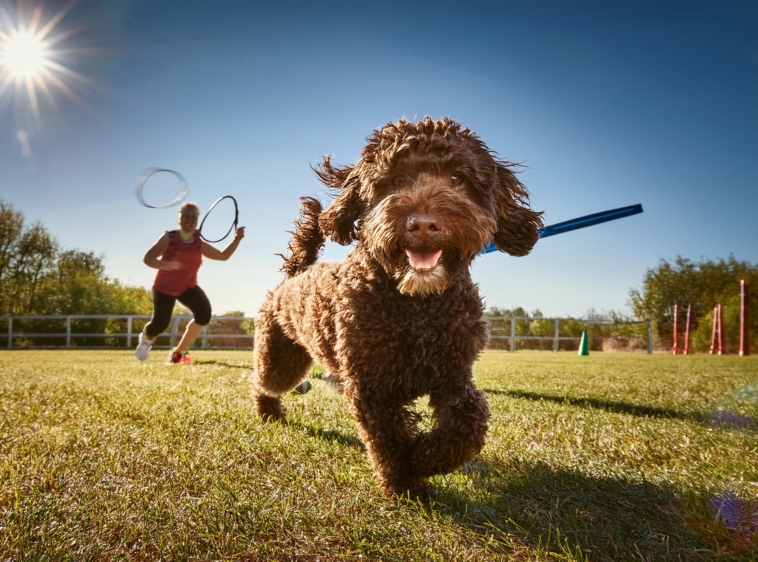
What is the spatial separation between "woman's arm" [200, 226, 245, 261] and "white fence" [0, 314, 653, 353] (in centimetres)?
1539

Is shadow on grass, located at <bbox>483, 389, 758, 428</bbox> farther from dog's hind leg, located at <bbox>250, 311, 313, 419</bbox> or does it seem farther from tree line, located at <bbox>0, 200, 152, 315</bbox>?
tree line, located at <bbox>0, 200, 152, 315</bbox>

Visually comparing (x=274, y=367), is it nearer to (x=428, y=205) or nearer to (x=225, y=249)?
(x=428, y=205)

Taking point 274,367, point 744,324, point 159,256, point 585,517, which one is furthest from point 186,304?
point 744,324

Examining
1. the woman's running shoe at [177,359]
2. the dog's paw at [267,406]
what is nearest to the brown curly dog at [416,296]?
the dog's paw at [267,406]

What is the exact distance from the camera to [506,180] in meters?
3.42

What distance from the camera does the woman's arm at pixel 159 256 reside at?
8.36 metres

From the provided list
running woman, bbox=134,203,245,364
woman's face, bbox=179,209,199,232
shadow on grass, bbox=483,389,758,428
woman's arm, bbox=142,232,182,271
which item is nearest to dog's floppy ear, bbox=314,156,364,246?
shadow on grass, bbox=483,389,758,428

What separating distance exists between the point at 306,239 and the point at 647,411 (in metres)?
3.91

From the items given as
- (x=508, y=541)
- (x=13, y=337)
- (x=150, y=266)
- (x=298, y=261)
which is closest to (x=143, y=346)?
(x=150, y=266)

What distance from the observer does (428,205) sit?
2723 millimetres

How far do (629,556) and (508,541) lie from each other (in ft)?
1.48

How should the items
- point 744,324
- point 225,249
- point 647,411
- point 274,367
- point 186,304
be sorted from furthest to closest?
point 744,324
point 186,304
point 225,249
point 647,411
point 274,367

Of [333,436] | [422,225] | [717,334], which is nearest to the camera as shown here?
[422,225]

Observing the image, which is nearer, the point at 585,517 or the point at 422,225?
the point at 585,517
